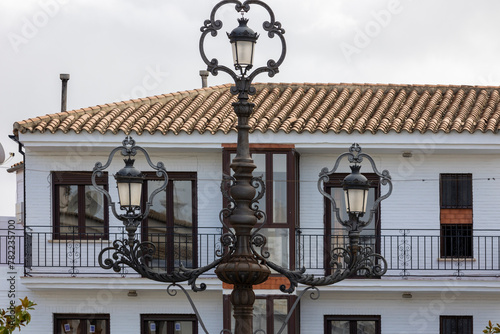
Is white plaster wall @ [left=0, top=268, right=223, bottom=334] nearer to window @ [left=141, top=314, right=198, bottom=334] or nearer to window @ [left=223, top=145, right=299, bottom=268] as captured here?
window @ [left=141, top=314, right=198, bottom=334]

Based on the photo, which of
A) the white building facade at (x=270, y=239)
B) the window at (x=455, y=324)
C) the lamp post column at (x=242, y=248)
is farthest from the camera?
the window at (x=455, y=324)

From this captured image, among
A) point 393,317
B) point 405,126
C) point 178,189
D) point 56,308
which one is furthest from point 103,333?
point 405,126

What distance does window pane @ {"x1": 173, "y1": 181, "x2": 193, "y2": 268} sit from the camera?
23.8m

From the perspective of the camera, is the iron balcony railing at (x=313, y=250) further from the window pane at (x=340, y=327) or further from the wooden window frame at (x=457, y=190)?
the window pane at (x=340, y=327)

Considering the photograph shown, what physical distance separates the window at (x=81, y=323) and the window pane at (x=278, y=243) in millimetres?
3621

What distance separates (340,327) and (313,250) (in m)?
1.67

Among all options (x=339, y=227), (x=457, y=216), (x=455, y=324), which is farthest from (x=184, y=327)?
(x=457, y=216)

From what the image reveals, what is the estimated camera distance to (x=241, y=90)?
12062mm

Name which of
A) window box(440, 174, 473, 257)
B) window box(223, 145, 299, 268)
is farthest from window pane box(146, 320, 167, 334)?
window box(440, 174, 473, 257)

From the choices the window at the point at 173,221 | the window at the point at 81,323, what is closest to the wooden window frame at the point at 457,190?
the window at the point at 173,221

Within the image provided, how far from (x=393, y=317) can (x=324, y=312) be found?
4.51ft

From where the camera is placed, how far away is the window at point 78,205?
942 inches

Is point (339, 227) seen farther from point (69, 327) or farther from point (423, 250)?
point (69, 327)

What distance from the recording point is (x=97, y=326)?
23906 mm
